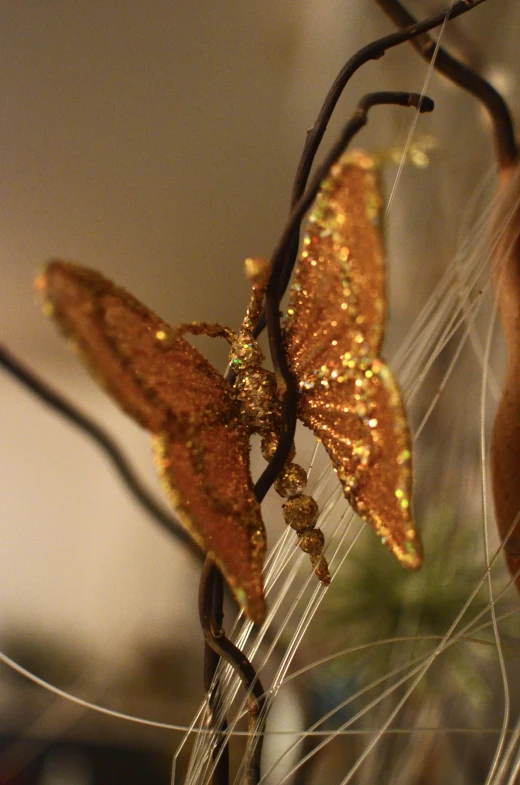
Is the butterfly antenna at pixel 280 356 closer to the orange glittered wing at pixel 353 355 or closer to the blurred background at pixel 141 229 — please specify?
the orange glittered wing at pixel 353 355

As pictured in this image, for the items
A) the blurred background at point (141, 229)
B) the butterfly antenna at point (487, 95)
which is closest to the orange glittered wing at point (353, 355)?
the butterfly antenna at point (487, 95)

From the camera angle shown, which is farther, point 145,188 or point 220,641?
point 145,188

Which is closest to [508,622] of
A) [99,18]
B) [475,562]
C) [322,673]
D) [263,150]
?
[475,562]

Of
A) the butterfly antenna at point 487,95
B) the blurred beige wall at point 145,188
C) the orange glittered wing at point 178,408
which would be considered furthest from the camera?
the blurred beige wall at point 145,188

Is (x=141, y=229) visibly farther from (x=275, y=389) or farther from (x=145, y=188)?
(x=275, y=389)

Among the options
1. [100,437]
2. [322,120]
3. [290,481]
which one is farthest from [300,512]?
[100,437]

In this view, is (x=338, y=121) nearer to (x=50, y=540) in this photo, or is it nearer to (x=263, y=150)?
(x=263, y=150)
